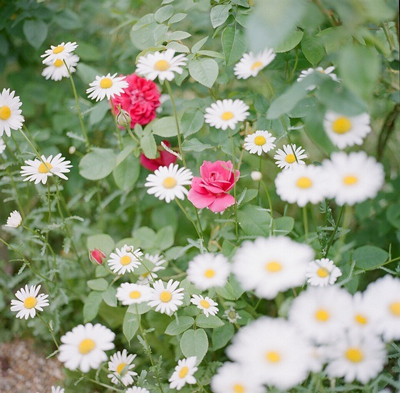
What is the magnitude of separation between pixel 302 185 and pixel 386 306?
0.17 m

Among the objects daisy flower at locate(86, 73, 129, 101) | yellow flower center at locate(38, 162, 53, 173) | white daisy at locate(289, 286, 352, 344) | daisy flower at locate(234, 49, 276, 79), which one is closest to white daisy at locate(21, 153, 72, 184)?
yellow flower center at locate(38, 162, 53, 173)

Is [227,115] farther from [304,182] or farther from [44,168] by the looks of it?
[44,168]

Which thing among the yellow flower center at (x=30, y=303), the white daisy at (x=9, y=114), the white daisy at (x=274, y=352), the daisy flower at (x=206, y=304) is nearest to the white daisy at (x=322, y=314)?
the white daisy at (x=274, y=352)

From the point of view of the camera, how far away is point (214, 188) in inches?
29.8

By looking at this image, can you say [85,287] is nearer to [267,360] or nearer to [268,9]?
[267,360]

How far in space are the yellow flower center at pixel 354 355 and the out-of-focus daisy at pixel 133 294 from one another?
0.28 m

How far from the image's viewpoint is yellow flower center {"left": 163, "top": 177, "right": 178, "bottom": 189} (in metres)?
0.68

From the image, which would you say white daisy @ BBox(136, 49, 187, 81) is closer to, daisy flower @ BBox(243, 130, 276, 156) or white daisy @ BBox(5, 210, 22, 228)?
daisy flower @ BBox(243, 130, 276, 156)

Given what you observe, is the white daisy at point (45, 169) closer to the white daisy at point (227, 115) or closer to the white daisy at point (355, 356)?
the white daisy at point (227, 115)

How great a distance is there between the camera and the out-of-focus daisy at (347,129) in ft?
1.91

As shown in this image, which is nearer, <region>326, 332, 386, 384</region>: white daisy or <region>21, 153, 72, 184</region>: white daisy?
<region>326, 332, 386, 384</region>: white daisy

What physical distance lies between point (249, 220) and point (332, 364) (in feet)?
1.11

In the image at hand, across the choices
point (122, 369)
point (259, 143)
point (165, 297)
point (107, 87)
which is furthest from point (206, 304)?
point (107, 87)

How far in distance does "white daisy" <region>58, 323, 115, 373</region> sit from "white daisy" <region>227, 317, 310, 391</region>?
0.58ft
